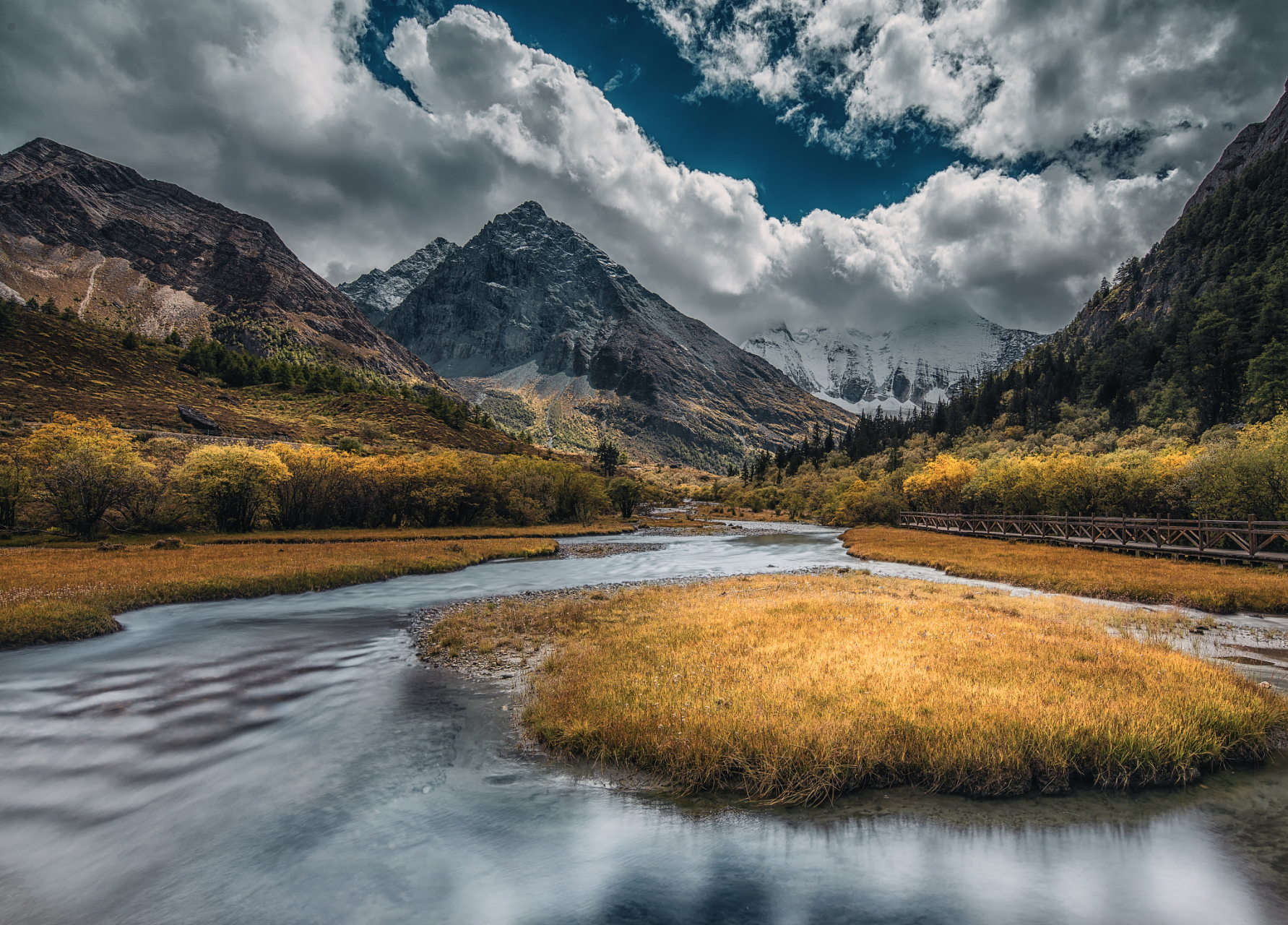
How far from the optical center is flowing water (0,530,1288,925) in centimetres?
667

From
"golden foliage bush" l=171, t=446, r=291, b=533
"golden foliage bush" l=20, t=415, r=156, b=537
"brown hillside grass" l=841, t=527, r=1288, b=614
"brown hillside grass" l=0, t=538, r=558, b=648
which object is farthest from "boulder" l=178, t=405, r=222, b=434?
"brown hillside grass" l=841, t=527, r=1288, b=614

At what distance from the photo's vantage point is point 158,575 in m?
29.5

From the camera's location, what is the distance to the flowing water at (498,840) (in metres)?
6.67

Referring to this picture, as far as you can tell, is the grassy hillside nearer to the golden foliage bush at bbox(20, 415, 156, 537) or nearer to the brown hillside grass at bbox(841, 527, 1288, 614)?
the golden foliage bush at bbox(20, 415, 156, 537)

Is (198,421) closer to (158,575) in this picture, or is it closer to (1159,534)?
(158,575)

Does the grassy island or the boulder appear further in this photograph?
the boulder

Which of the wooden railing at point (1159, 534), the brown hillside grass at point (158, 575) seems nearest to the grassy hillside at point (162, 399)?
the brown hillside grass at point (158, 575)

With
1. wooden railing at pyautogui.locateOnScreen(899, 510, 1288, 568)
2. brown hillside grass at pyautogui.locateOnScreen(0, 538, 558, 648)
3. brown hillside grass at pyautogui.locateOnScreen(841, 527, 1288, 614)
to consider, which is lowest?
brown hillside grass at pyautogui.locateOnScreen(0, 538, 558, 648)

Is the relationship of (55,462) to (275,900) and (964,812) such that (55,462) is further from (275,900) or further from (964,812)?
(964,812)

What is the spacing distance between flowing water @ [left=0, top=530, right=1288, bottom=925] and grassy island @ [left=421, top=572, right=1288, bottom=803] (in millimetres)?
552

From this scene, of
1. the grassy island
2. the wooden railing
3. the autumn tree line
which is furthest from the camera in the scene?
the autumn tree line

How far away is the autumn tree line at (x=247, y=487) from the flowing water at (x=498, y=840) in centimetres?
4945

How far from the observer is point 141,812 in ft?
31.5

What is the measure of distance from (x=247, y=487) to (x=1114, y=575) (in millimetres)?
76300
